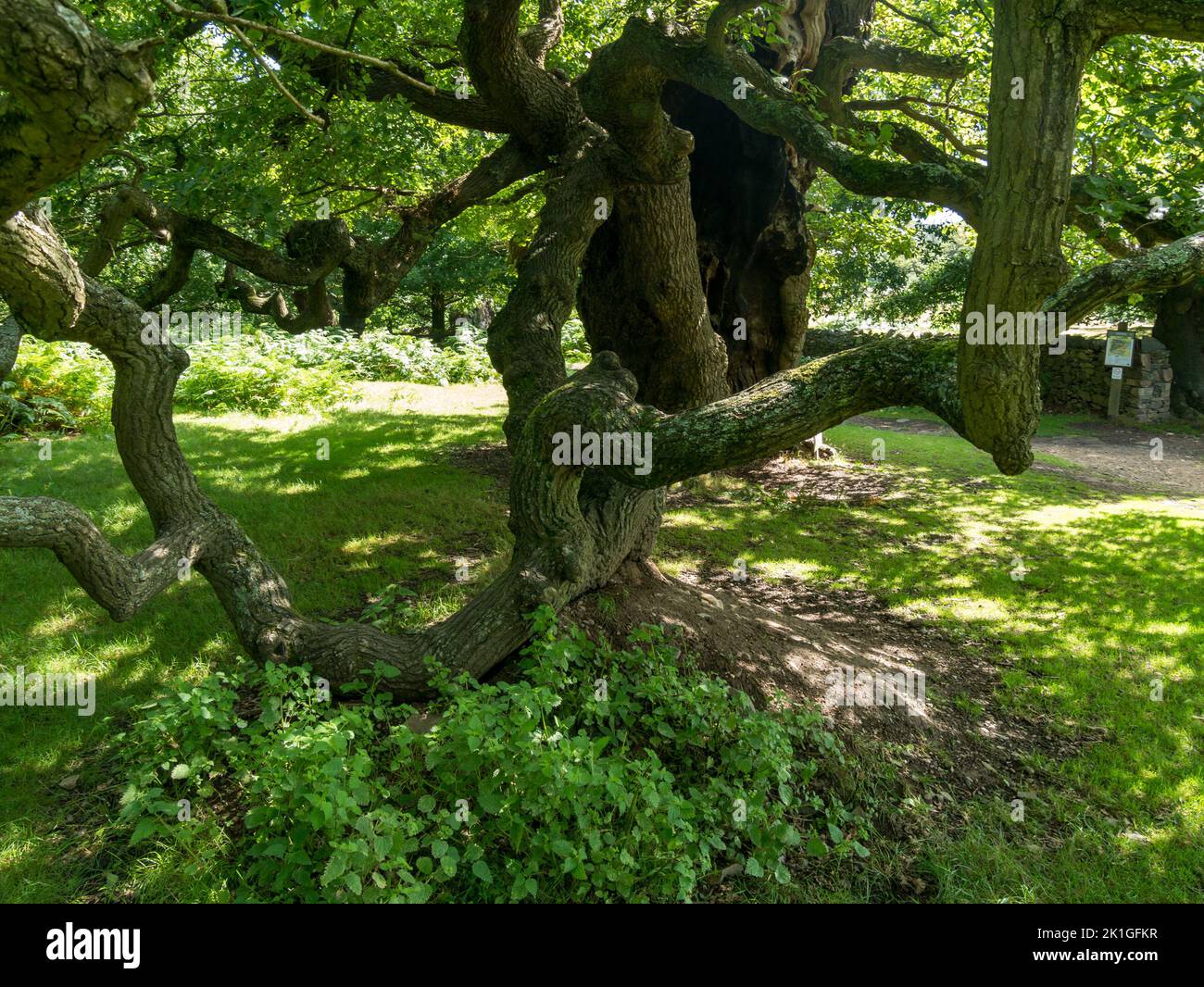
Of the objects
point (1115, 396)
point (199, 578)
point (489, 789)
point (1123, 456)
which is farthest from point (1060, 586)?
point (1115, 396)

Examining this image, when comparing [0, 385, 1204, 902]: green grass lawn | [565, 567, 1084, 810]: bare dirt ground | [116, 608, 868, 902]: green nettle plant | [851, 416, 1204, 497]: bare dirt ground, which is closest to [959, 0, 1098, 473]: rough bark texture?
[116, 608, 868, 902]: green nettle plant

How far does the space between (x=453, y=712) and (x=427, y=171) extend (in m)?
7.30

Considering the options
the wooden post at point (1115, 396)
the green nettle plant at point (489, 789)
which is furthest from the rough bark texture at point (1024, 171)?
the wooden post at point (1115, 396)

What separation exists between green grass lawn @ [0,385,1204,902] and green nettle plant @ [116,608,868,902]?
0.36 meters

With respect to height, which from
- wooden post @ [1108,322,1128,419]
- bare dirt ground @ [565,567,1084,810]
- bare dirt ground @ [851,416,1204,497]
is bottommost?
bare dirt ground @ [565,567,1084,810]

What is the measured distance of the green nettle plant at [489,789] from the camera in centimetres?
343

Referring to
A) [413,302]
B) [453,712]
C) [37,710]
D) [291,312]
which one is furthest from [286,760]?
[413,302]

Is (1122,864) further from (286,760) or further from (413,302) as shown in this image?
(413,302)

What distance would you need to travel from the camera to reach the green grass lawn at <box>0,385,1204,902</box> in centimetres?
408

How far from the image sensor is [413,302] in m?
29.0

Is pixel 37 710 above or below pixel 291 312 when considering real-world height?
below

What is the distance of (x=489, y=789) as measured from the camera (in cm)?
366

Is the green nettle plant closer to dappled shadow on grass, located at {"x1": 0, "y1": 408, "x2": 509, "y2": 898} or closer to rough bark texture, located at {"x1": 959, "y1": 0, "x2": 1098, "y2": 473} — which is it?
dappled shadow on grass, located at {"x1": 0, "y1": 408, "x2": 509, "y2": 898}

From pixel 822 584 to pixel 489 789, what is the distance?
188 inches
